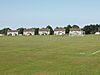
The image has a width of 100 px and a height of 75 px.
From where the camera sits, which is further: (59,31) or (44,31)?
(59,31)

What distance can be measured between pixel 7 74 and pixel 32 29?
179 m

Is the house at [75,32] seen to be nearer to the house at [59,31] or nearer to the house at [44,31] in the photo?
the house at [59,31]

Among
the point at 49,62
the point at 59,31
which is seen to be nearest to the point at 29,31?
the point at 59,31

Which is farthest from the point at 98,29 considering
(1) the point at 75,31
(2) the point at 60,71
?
(2) the point at 60,71

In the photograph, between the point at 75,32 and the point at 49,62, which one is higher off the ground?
the point at 75,32

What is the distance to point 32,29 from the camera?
637ft

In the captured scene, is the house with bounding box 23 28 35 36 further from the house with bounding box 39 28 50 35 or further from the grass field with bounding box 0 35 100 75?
the grass field with bounding box 0 35 100 75

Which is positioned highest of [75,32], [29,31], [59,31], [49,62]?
[29,31]

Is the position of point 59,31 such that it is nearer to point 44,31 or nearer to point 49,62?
point 44,31

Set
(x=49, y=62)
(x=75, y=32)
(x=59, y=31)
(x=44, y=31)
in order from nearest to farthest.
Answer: (x=49, y=62) < (x=75, y=32) < (x=44, y=31) < (x=59, y=31)

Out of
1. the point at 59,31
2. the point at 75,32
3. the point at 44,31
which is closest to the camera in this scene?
the point at 75,32

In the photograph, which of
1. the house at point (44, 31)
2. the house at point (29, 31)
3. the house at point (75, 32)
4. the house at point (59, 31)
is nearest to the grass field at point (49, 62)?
the house at point (75, 32)

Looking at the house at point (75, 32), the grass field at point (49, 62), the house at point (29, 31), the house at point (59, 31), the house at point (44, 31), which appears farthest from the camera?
the house at point (29, 31)

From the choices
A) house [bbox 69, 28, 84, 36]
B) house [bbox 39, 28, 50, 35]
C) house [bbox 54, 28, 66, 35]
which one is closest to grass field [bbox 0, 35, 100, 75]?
house [bbox 69, 28, 84, 36]
